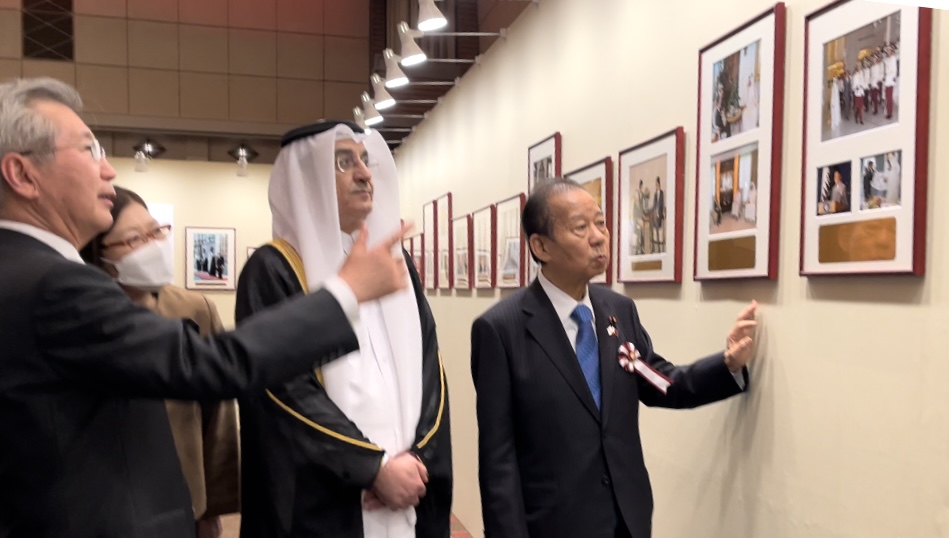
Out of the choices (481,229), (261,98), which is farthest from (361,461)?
(261,98)

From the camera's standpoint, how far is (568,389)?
201cm

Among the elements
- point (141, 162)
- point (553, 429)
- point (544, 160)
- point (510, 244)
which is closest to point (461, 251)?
point (510, 244)

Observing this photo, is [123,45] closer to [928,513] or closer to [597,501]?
[597,501]

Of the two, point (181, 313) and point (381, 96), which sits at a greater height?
point (381, 96)

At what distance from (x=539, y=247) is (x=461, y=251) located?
11.0 feet

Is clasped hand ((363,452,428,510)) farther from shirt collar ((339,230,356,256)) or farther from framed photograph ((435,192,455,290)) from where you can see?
framed photograph ((435,192,455,290))

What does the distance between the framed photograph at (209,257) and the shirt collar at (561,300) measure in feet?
26.2

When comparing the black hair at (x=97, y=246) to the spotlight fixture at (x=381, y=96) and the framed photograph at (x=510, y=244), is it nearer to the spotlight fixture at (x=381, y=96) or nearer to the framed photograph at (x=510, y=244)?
the framed photograph at (x=510, y=244)

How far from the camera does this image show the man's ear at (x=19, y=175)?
119 cm

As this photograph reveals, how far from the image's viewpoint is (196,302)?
2.53 meters

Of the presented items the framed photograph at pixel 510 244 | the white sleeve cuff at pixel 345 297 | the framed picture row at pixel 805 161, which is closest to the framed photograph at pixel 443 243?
the framed photograph at pixel 510 244

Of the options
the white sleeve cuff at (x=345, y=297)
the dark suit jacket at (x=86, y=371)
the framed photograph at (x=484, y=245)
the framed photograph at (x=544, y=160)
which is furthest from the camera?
the framed photograph at (x=484, y=245)

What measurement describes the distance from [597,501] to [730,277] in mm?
748

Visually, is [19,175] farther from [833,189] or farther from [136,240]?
[833,189]
